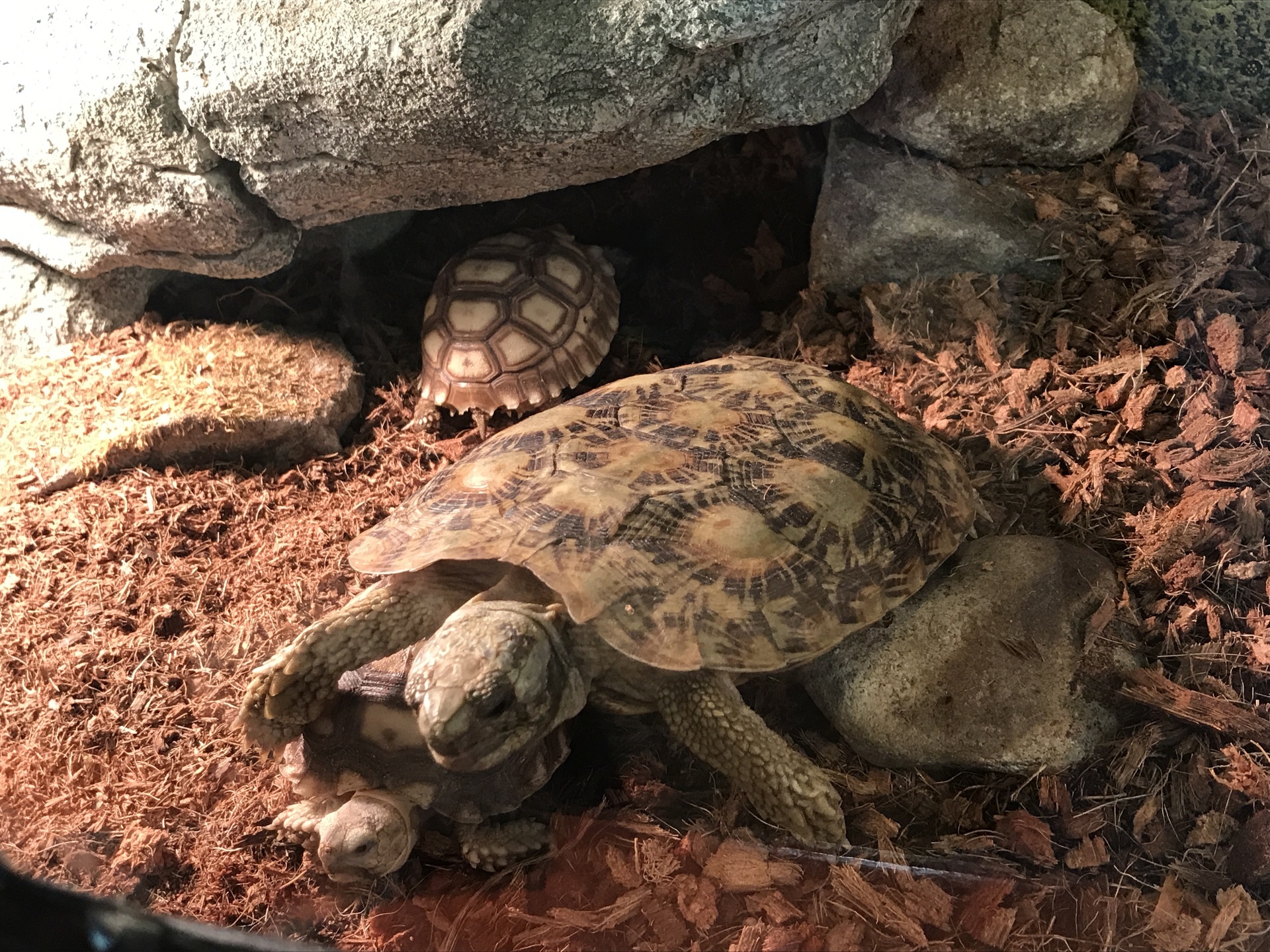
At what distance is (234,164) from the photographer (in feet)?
9.57

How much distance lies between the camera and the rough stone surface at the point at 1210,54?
301cm

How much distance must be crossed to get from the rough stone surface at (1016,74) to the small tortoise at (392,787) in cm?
269

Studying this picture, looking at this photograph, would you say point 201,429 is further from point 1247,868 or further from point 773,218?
point 1247,868

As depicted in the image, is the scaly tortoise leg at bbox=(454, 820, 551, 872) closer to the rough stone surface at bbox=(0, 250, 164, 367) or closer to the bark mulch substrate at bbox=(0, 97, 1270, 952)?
the bark mulch substrate at bbox=(0, 97, 1270, 952)

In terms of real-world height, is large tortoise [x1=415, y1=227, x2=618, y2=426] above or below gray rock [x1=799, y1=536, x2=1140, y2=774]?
above

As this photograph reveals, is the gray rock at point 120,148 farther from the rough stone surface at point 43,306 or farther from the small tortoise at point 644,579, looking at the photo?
the small tortoise at point 644,579

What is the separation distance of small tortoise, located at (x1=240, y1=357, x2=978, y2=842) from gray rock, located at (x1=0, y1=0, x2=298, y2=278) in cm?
137

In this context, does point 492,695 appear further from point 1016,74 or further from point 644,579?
point 1016,74

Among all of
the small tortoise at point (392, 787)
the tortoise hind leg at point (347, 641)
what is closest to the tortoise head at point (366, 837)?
the small tortoise at point (392, 787)

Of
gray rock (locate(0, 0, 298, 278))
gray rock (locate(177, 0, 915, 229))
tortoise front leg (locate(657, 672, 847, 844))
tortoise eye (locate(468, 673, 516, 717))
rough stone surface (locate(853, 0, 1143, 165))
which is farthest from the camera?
rough stone surface (locate(853, 0, 1143, 165))

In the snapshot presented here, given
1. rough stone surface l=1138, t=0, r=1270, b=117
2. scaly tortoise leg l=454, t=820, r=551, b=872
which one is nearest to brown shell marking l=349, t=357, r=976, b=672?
scaly tortoise leg l=454, t=820, r=551, b=872

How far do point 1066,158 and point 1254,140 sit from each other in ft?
1.98

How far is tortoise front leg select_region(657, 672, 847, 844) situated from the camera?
80.7 inches

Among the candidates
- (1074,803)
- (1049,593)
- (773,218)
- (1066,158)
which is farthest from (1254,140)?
(1074,803)
